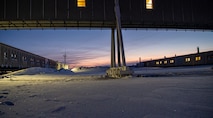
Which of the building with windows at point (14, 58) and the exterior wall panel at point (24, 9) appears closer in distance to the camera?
the exterior wall panel at point (24, 9)

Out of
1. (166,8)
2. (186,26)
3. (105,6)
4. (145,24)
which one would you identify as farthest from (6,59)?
(186,26)

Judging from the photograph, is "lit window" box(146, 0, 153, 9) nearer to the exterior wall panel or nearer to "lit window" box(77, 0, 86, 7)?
"lit window" box(77, 0, 86, 7)

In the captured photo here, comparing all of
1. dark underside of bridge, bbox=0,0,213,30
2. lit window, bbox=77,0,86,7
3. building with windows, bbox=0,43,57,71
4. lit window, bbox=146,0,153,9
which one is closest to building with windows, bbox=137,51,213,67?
dark underside of bridge, bbox=0,0,213,30

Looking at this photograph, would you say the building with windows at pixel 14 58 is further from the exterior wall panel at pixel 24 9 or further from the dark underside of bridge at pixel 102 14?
the exterior wall panel at pixel 24 9

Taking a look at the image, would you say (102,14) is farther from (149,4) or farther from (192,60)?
(192,60)

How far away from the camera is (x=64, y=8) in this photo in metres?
16.2

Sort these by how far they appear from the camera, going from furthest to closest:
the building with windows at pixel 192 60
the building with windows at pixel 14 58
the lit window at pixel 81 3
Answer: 1. the building with windows at pixel 192 60
2. the building with windows at pixel 14 58
3. the lit window at pixel 81 3

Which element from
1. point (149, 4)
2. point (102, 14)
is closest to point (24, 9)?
point (102, 14)

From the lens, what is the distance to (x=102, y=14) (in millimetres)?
16516

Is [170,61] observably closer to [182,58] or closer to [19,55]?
[182,58]

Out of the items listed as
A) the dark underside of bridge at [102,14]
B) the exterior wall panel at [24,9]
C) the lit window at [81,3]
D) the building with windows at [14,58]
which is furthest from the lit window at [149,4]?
the building with windows at [14,58]

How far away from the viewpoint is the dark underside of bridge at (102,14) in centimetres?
1570

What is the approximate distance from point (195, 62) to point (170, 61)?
9208 millimetres

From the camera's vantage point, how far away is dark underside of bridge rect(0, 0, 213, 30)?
15.7 m
